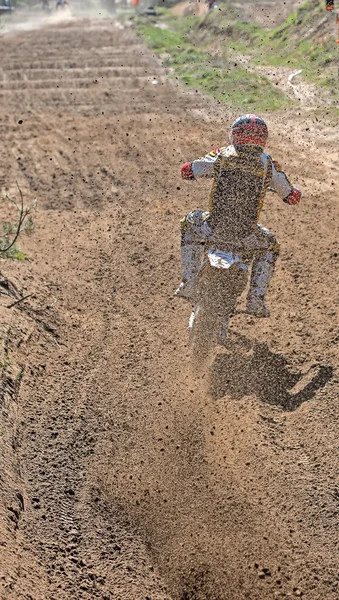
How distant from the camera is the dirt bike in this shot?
563 cm

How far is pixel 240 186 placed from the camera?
18.8 feet

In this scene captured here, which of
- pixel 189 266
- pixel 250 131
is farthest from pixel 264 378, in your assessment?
pixel 250 131

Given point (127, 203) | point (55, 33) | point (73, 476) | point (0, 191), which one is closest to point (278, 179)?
point (73, 476)

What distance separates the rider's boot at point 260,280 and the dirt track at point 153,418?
623 millimetres

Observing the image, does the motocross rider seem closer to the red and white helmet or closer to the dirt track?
the red and white helmet

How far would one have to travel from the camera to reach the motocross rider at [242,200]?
18.5 ft

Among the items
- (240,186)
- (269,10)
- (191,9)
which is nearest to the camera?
(240,186)

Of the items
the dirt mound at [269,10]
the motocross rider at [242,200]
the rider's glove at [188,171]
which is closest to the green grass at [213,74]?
the dirt mound at [269,10]

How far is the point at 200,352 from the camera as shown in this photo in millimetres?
6465

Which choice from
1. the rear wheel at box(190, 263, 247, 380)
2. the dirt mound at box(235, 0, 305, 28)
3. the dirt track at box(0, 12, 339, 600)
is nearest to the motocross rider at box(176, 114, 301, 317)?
the rear wheel at box(190, 263, 247, 380)

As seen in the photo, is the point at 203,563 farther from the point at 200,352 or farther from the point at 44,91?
the point at 44,91

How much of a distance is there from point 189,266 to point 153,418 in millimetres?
1738

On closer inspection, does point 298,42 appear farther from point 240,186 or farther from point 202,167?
point 240,186

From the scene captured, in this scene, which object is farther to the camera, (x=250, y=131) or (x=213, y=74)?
(x=213, y=74)
